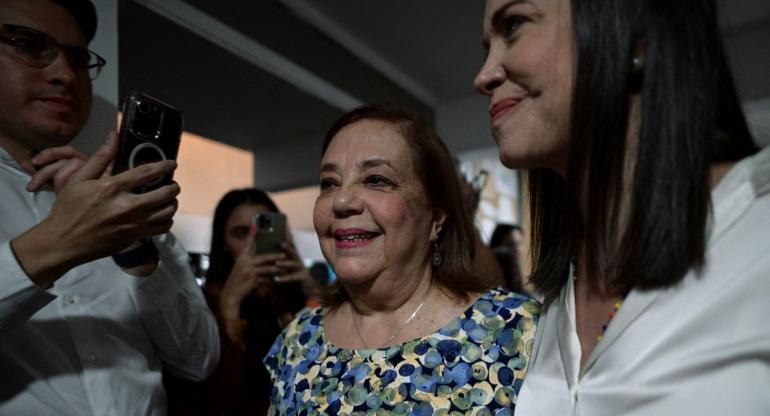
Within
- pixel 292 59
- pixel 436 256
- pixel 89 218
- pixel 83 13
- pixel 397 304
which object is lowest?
pixel 397 304

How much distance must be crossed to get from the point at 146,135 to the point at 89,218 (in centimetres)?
22

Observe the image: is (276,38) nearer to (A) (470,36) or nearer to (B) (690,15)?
(A) (470,36)

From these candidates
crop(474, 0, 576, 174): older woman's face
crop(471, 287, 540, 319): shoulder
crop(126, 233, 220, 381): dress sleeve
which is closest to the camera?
crop(474, 0, 576, 174): older woman's face

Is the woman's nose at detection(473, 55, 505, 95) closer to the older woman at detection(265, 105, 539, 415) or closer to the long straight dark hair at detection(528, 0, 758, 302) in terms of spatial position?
the long straight dark hair at detection(528, 0, 758, 302)

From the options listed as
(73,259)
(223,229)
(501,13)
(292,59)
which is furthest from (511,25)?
(292,59)

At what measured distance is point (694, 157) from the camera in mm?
687

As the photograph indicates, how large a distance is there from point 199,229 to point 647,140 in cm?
242

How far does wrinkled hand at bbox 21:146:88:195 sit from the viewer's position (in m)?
0.98

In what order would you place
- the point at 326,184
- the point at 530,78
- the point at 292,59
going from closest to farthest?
1. the point at 530,78
2. the point at 326,184
3. the point at 292,59

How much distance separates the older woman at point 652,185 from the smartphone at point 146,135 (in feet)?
2.31

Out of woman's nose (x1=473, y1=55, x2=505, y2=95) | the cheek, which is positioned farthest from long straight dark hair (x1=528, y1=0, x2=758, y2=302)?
the cheek

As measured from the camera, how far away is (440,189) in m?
1.34

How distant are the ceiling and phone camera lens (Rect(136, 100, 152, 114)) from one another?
1.01 m

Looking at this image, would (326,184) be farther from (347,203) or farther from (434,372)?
(434,372)
